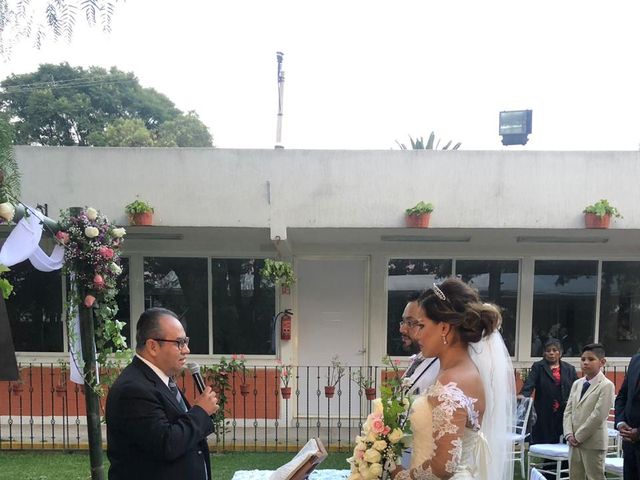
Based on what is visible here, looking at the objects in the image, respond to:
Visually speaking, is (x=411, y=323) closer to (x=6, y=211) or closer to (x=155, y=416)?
(x=155, y=416)

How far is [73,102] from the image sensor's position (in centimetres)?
2697

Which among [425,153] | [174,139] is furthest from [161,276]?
[174,139]

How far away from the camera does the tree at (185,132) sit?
30172 mm

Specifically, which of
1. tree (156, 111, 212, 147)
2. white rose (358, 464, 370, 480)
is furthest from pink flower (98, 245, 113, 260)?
tree (156, 111, 212, 147)

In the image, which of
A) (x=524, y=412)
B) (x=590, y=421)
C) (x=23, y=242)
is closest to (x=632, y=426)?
(x=590, y=421)

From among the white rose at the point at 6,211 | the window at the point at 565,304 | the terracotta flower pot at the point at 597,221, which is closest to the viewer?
the white rose at the point at 6,211

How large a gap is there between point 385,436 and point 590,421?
9.59 ft

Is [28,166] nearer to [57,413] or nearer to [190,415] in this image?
[57,413]

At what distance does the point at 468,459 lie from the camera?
6.38ft

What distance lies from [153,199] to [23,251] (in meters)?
2.23

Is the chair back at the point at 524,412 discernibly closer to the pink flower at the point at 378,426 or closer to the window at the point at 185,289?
the pink flower at the point at 378,426

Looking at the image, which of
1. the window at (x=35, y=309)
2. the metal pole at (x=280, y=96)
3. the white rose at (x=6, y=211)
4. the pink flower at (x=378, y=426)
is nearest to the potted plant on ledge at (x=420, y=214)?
the metal pole at (x=280, y=96)

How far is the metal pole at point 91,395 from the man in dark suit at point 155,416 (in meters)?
2.19

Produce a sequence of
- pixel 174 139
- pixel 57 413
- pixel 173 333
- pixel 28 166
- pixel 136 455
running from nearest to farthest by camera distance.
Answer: pixel 136 455
pixel 173 333
pixel 28 166
pixel 57 413
pixel 174 139
